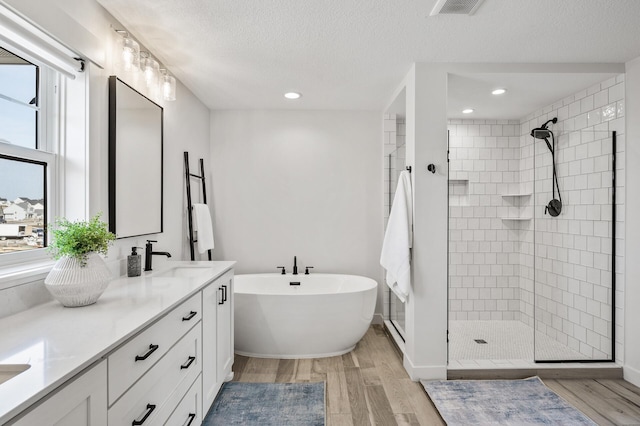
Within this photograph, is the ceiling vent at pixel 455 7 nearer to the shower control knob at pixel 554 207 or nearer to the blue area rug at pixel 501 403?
the shower control knob at pixel 554 207

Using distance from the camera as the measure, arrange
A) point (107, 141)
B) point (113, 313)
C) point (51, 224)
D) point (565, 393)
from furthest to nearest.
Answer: point (565, 393), point (107, 141), point (51, 224), point (113, 313)

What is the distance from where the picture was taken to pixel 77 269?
1.47 metres

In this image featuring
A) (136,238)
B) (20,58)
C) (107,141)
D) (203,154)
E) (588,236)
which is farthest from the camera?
(203,154)

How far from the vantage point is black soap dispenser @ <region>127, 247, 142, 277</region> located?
216 cm

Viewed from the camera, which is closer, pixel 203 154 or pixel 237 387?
pixel 237 387

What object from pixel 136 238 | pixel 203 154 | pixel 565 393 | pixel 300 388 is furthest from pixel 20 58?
pixel 565 393

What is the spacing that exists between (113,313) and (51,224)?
2.35 ft

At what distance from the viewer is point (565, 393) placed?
2.56 meters

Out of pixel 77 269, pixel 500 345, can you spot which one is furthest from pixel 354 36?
pixel 500 345

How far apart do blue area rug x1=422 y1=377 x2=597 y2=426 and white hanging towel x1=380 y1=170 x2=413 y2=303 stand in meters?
0.73

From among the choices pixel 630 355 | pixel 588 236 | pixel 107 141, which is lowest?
pixel 630 355

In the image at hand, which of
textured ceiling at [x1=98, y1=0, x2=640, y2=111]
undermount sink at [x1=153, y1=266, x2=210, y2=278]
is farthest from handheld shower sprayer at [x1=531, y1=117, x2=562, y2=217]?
undermount sink at [x1=153, y1=266, x2=210, y2=278]

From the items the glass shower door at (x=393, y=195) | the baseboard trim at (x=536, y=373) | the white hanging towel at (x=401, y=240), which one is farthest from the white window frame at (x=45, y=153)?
the baseboard trim at (x=536, y=373)

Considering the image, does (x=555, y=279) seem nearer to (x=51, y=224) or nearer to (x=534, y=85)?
(x=534, y=85)
